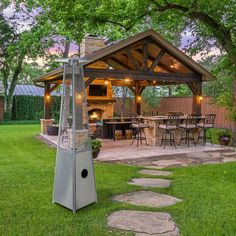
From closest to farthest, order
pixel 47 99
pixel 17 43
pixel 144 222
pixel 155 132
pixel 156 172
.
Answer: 1. pixel 144 222
2. pixel 156 172
3. pixel 155 132
4. pixel 47 99
5. pixel 17 43

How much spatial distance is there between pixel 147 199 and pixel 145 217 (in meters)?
0.77

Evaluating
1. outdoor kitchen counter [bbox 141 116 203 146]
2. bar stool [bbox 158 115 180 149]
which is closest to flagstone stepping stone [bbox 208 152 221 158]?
bar stool [bbox 158 115 180 149]

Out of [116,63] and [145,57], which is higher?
[116,63]

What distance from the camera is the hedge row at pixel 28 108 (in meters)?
22.2

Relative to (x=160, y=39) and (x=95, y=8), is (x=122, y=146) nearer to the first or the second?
(x=160, y=39)

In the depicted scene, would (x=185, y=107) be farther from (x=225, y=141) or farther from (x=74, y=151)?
(x=74, y=151)

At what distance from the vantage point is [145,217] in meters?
3.96

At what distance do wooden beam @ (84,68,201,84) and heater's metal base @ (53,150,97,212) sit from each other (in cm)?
491

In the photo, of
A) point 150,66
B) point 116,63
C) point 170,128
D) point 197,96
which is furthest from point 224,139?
point 116,63

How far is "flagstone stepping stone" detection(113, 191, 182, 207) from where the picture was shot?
453cm

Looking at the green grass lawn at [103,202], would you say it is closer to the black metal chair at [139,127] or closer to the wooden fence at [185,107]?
the black metal chair at [139,127]

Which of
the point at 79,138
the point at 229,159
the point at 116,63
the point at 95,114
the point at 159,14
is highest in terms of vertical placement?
the point at 159,14

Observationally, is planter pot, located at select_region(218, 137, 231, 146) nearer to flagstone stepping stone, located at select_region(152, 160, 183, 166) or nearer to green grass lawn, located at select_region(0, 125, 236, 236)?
green grass lawn, located at select_region(0, 125, 236, 236)

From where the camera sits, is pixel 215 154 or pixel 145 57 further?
pixel 145 57
